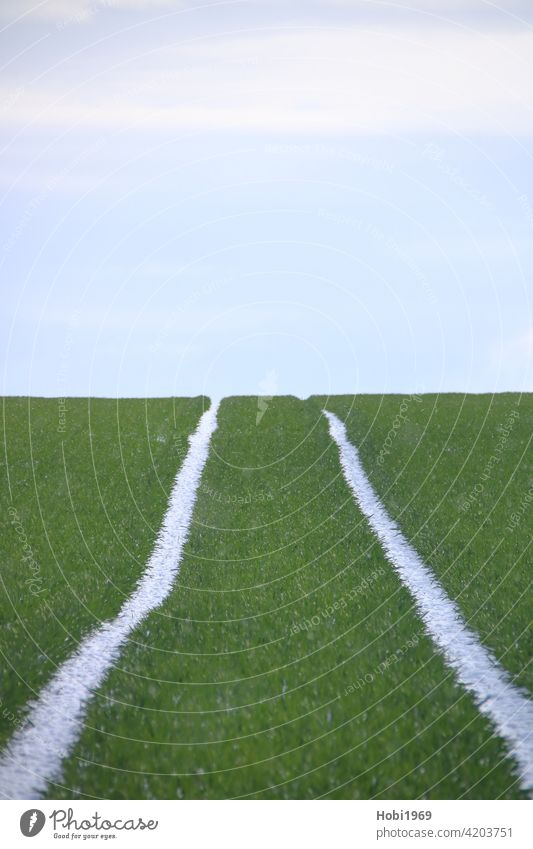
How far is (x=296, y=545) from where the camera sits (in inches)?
827

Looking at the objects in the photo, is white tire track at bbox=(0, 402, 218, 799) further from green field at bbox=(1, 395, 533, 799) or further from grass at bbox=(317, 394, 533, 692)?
grass at bbox=(317, 394, 533, 692)

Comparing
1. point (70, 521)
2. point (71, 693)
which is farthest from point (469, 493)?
point (71, 693)

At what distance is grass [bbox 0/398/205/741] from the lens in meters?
15.0

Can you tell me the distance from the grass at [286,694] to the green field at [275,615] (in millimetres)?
36

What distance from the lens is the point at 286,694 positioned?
40.0ft

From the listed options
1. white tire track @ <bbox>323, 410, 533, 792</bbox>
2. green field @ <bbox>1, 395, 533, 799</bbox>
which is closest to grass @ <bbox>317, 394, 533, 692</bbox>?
green field @ <bbox>1, 395, 533, 799</bbox>

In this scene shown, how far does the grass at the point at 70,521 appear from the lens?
15008 mm

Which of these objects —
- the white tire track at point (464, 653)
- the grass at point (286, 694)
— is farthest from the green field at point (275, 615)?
the white tire track at point (464, 653)

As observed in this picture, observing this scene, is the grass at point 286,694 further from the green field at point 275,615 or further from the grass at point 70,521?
the grass at point 70,521

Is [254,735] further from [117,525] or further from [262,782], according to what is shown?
[117,525]

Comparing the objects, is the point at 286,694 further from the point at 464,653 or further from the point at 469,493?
the point at 469,493
